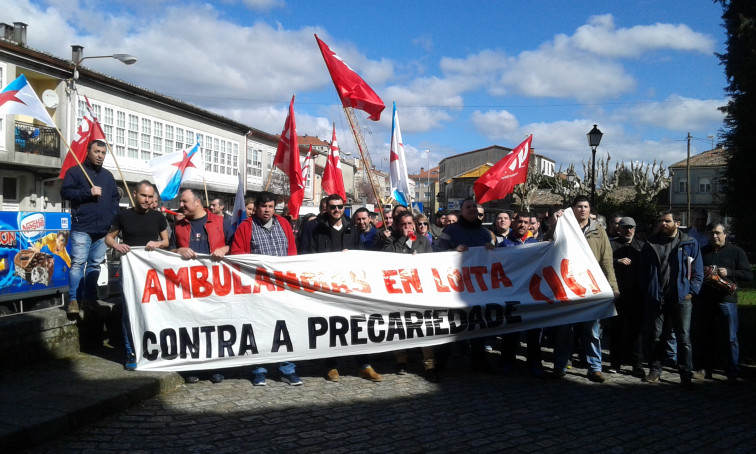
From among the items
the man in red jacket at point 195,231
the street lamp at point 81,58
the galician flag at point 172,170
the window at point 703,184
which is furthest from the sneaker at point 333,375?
the window at point 703,184

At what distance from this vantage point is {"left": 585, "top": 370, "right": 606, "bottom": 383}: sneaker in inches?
268

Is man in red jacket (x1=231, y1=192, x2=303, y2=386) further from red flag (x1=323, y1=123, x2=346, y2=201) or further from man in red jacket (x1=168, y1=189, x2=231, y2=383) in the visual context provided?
red flag (x1=323, y1=123, x2=346, y2=201)

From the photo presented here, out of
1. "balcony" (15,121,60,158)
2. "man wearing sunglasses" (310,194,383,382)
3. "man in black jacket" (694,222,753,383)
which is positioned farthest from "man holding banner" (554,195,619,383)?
"balcony" (15,121,60,158)

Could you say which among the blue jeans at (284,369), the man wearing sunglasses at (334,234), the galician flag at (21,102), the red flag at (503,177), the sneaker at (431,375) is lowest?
the sneaker at (431,375)

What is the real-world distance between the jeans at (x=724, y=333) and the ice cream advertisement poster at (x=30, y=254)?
9081mm

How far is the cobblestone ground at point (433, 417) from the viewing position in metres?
4.69

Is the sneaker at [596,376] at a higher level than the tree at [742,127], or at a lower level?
lower

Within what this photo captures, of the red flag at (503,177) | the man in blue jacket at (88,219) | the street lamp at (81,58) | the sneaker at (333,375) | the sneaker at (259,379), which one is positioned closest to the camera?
the sneaker at (259,379)

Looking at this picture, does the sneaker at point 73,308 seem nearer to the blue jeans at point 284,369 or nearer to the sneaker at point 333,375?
the blue jeans at point 284,369

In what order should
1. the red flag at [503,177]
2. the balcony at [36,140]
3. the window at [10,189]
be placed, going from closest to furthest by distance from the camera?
the red flag at [503,177]
the balcony at [36,140]
the window at [10,189]

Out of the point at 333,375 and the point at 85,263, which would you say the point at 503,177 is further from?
the point at 85,263

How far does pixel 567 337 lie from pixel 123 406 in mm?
4705

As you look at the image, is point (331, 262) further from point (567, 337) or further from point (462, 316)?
point (567, 337)

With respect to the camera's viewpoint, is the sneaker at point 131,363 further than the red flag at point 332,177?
No
